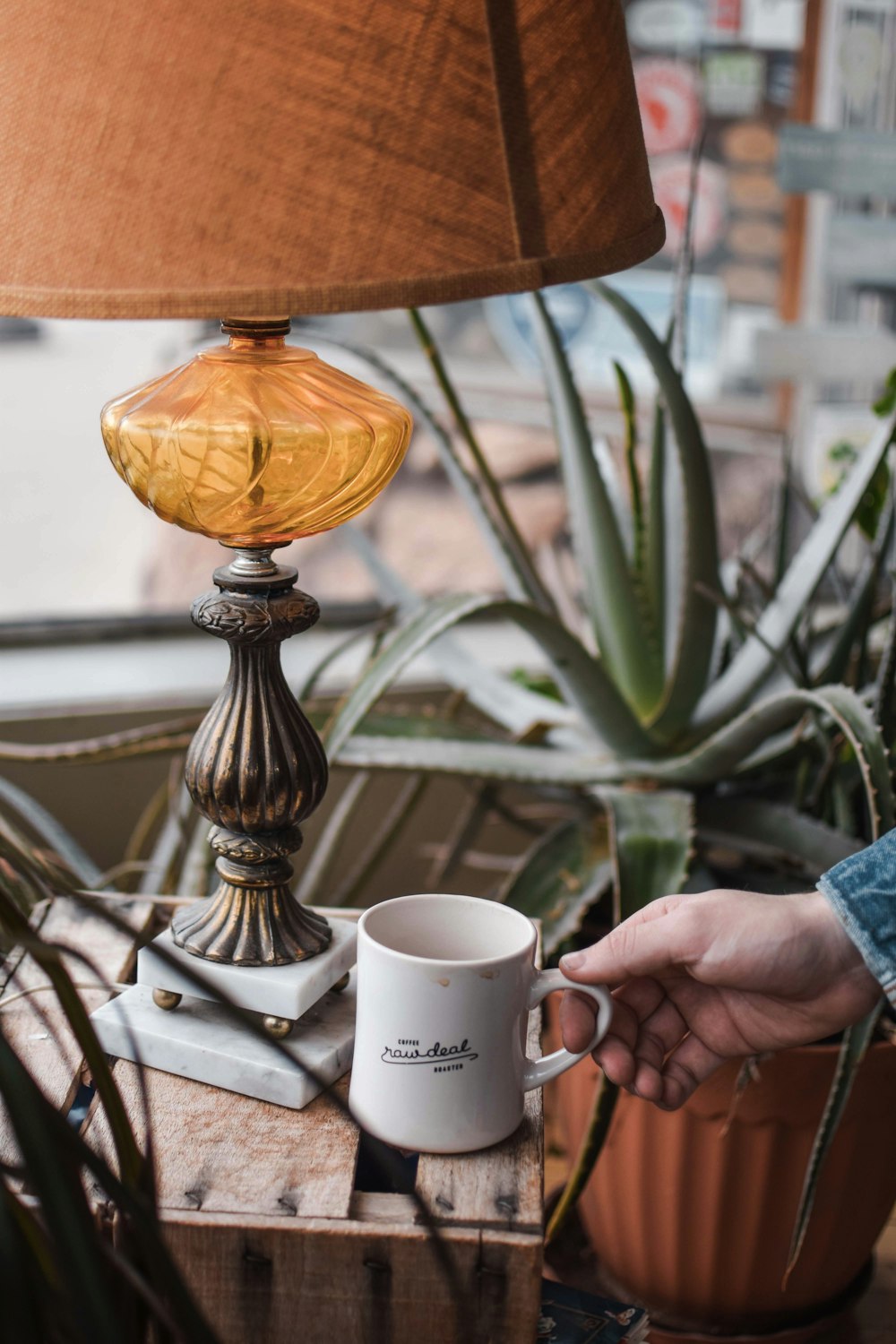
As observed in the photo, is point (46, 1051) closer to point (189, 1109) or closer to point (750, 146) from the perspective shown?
point (189, 1109)

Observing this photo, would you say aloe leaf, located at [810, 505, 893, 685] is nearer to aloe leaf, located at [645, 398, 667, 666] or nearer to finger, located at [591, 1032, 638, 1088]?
aloe leaf, located at [645, 398, 667, 666]

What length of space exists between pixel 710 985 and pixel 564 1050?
6.4 inches

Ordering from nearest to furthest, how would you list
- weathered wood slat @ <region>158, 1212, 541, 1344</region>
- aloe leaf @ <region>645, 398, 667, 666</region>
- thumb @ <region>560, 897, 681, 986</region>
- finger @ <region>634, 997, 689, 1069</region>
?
1. weathered wood slat @ <region>158, 1212, 541, 1344</region>
2. thumb @ <region>560, 897, 681, 986</region>
3. finger @ <region>634, 997, 689, 1069</region>
4. aloe leaf @ <region>645, 398, 667, 666</region>

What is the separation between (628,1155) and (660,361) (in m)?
0.61

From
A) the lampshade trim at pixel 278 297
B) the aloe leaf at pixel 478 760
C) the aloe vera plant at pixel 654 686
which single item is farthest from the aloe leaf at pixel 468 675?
the lampshade trim at pixel 278 297

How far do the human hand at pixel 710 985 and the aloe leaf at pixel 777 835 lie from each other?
8.5 inches

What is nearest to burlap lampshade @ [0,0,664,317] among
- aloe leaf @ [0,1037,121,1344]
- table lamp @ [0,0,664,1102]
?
table lamp @ [0,0,664,1102]

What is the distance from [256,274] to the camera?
0.47 meters

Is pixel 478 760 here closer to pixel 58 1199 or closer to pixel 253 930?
pixel 253 930

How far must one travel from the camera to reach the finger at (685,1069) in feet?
2.62

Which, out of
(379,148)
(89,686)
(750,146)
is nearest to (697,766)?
(379,148)

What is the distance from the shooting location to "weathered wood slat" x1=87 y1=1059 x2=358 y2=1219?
0.61 m

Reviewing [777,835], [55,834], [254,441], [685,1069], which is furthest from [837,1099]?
[55,834]

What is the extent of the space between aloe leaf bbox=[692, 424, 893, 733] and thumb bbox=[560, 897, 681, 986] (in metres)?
0.38
